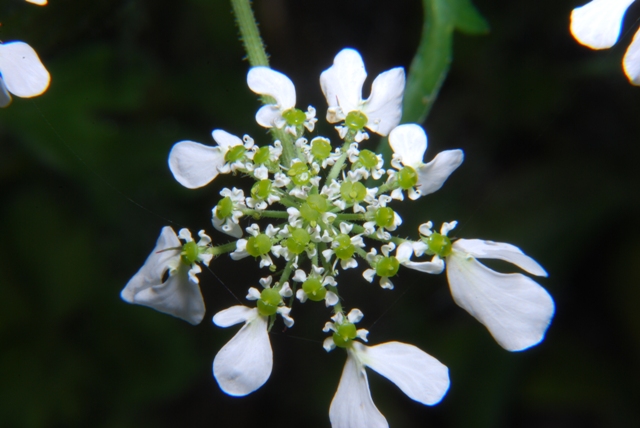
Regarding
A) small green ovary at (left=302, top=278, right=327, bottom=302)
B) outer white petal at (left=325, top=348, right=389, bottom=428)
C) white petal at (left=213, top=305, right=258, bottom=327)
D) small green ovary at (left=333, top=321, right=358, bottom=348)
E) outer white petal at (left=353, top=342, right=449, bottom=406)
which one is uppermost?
small green ovary at (left=302, top=278, right=327, bottom=302)

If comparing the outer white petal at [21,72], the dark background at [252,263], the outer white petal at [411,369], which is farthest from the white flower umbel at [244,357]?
the dark background at [252,263]

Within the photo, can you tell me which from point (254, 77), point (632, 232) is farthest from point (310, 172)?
point (632, 232)

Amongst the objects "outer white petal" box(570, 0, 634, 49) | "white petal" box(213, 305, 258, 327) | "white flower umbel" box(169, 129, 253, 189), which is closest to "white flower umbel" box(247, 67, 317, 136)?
"white flower umbel" box(169, 129, 253, 189)

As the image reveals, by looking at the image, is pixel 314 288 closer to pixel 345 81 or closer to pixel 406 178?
pixel 406 178

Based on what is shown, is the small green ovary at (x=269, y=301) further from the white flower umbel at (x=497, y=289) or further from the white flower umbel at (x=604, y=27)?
the white flower umbel at (x=604, y=27)

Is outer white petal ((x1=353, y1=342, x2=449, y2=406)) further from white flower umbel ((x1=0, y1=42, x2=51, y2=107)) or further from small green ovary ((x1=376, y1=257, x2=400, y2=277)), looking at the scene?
white flower umbel ((x1=0, y1=42, x2=51, y2=107))

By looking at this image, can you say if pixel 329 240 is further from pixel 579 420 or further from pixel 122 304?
pixel 579 420

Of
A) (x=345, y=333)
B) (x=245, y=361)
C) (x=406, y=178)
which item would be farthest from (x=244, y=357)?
(x=406, y=178)
